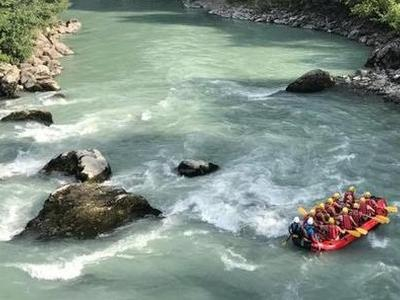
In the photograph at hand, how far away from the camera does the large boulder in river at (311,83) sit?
30.5 meters

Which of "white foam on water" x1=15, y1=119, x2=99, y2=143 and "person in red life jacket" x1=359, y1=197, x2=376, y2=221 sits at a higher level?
"person in red life jacket" x1=359, y1=197, x2=376, y2=221

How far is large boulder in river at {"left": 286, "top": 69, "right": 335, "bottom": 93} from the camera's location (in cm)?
3045

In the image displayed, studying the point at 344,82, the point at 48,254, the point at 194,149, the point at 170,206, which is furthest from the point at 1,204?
the point at 344,82

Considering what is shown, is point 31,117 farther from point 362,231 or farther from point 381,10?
point 381,10

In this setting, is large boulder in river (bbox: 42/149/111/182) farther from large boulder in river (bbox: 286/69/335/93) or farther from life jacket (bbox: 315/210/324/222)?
large boulder in river (bbox: 286/69/335/93)

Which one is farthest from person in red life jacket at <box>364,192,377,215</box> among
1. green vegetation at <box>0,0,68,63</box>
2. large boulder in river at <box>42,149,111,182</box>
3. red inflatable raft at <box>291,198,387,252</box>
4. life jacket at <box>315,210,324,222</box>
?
green vegetation at <box>0,0,68,63</box>

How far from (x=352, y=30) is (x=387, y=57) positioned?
11.8 metres

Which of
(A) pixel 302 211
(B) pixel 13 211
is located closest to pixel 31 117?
(B) pixel 13 211

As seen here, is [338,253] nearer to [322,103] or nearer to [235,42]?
[322,103]


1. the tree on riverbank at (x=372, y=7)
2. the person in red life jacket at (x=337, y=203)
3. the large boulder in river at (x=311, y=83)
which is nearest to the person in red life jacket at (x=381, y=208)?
the person in red life jacket at (x=337, y=203)

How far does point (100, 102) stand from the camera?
2920 cm

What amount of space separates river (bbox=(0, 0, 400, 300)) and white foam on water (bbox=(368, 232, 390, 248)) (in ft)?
0.17

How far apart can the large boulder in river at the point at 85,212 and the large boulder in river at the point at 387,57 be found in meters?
19.4

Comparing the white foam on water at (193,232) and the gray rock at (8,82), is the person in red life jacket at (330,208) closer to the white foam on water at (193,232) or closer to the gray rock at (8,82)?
the white foam on water at (193,232)
